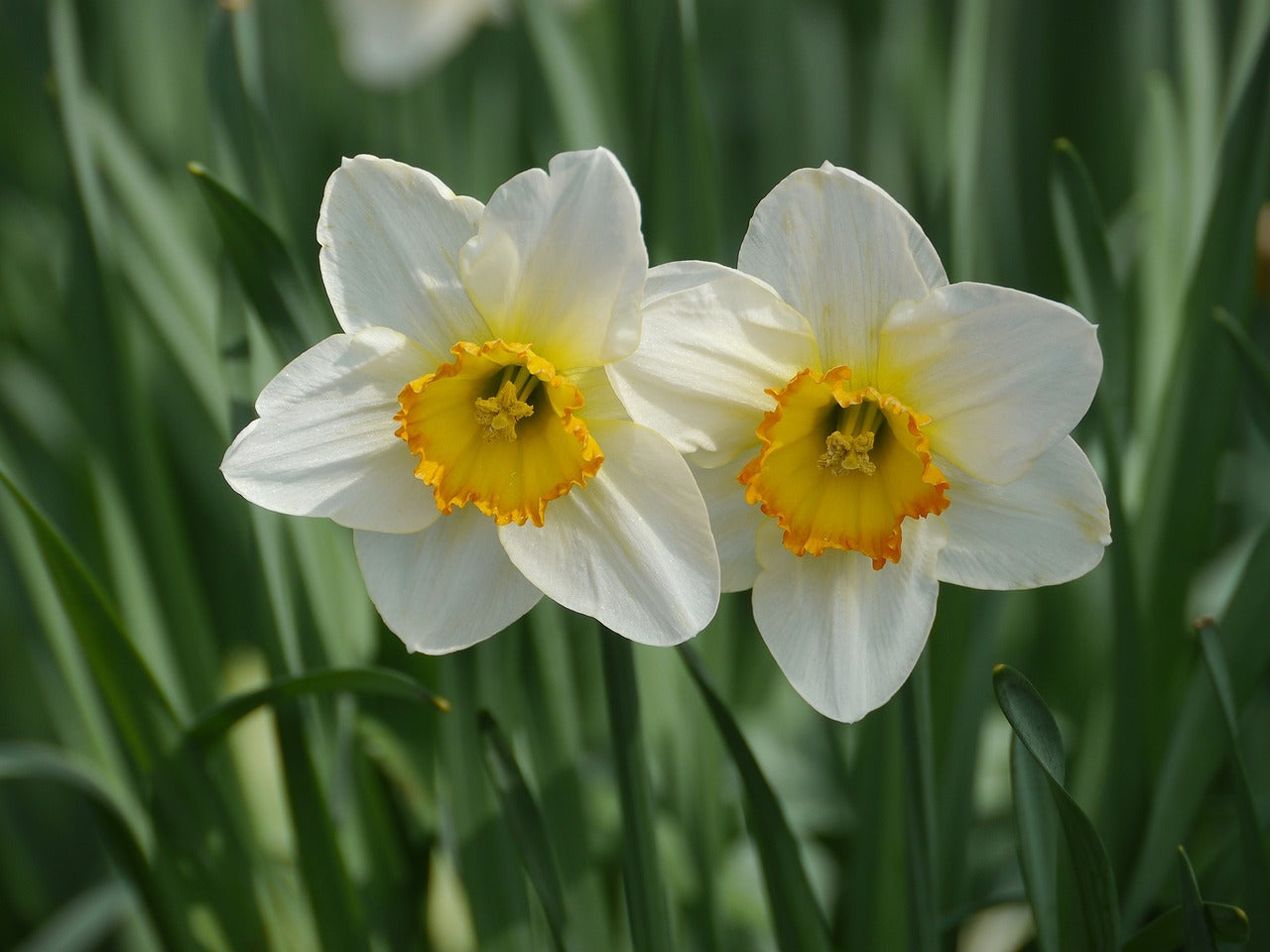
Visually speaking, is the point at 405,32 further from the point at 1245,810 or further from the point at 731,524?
the point at 1245,810

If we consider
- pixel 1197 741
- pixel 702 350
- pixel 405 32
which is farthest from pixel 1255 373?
pixel 405 32

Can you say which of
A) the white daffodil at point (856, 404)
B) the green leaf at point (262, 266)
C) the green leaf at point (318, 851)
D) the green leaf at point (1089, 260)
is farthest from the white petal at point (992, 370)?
the green leaf at point (318, 851)

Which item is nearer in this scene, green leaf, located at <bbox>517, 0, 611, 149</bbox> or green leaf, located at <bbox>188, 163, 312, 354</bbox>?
green leaf, located at <bbox>188, 163, 312, 354</bbox>

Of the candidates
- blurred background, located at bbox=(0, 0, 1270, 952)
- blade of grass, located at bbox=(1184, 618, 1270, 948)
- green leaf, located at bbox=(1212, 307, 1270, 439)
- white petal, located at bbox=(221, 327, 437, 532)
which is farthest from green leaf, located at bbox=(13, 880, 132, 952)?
green leaf, located at bbox=(1212, 307, 1270, 439)

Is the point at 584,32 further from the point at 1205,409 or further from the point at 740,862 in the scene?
the point at 740,862

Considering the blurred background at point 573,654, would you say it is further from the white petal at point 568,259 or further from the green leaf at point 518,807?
the white petal at point 568,259

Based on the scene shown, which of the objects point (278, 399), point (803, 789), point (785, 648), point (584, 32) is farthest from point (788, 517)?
point (584, 32)

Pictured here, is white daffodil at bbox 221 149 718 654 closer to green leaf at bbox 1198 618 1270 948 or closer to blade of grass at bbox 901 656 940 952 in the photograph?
blade of grass at bbox 901 656 940 952
